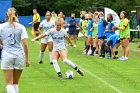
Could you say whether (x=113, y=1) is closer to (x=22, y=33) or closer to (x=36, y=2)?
(x=36, y=2)

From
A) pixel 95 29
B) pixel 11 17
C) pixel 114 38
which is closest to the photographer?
pixel 11 17

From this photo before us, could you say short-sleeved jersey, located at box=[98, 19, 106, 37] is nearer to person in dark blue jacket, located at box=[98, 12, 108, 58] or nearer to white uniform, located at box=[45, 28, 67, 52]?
person in dark blue jacket, located at box=[98, 12, 108, 58]

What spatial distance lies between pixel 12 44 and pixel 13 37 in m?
0.16

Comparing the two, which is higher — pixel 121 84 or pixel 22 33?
pixel 22 33

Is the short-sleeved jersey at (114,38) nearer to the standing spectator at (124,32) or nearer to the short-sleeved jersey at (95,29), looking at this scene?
the standing spectator at (124,32)

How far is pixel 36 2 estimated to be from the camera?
76750 millimetres

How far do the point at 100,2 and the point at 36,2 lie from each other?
1224 centimetres

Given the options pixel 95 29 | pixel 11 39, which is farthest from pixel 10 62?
pixel 95 29

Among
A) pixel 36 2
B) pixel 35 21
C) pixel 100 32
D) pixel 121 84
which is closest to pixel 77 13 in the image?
pixel 36 2

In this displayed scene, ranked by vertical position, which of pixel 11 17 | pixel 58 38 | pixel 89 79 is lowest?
pixel 89 79

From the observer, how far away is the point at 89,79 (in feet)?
54.0

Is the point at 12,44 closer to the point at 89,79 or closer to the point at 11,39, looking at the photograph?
the point at 11,39

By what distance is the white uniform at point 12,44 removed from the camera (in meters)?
10.9

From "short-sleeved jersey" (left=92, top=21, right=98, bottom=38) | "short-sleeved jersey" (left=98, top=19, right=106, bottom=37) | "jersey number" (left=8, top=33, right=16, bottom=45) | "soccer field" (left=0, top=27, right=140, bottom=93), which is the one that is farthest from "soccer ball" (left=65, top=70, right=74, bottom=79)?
"short-sleeved jersey" (left=92, top=21, right=98, bottom=38)
